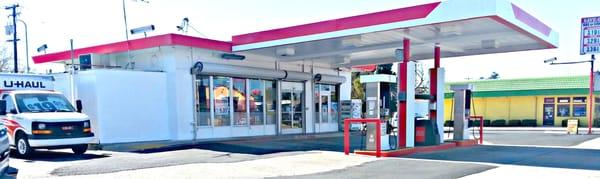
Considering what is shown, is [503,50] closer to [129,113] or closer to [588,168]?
[588,168]

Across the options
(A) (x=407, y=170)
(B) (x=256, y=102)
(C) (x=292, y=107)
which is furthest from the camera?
(C) (x=292, y=107)

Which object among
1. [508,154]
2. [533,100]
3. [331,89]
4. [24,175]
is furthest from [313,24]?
[533,100]

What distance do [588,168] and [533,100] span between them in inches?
1069

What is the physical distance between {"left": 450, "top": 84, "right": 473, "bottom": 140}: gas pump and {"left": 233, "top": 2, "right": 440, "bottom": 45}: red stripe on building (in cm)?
483

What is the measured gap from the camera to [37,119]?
1191 centimetres

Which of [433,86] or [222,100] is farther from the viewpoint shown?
[222,100]

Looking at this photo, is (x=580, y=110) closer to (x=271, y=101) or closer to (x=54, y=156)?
(x=271, y=101)

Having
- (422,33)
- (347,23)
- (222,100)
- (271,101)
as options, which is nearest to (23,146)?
(222,100)

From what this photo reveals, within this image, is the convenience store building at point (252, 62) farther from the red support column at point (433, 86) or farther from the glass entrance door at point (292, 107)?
the red support column at point (433, 86)

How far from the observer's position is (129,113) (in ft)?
53.0

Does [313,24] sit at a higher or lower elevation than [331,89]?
higher

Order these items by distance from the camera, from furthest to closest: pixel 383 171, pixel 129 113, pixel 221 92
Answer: pixel 221 92, pixel 129 113, pixel 383 171

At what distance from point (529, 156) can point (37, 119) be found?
12.2 meters

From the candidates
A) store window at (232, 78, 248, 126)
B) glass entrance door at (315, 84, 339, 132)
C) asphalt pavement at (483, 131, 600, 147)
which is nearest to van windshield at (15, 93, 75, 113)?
store window at (232, 78, 248, 126)
